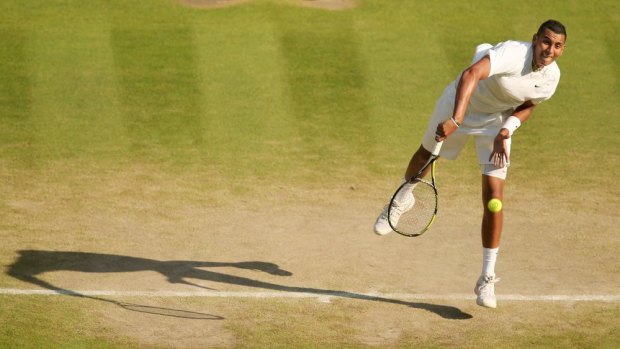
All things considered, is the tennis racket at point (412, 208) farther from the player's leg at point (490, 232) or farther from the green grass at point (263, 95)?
the green grass at point (263, 95)

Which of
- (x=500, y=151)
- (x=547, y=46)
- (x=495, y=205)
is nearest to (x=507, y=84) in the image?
(x=547, y=46)

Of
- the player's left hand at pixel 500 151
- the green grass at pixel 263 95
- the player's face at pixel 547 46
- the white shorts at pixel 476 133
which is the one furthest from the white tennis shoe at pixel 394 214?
the green grass at pixel 263 95

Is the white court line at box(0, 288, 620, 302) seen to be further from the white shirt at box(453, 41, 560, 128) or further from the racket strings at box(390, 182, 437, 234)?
the white shirt at box(453, 41, 560, 128)

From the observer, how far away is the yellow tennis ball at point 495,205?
940cm

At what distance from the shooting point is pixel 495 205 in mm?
9398

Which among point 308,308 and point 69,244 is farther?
point 69,244

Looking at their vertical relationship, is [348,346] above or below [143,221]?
below

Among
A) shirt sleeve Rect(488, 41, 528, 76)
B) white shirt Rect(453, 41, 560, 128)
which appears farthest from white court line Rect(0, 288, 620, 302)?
shirt sleeve Rect(488, 41, 528, 76)

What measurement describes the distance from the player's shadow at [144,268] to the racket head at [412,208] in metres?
0.68

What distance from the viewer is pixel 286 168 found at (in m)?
12.6

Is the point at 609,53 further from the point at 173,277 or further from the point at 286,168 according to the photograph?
the point at 173,277

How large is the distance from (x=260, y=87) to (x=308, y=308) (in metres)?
5.36

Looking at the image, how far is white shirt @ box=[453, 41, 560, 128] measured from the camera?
9.26 m

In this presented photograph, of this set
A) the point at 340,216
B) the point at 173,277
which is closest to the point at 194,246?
the point at 173,277
